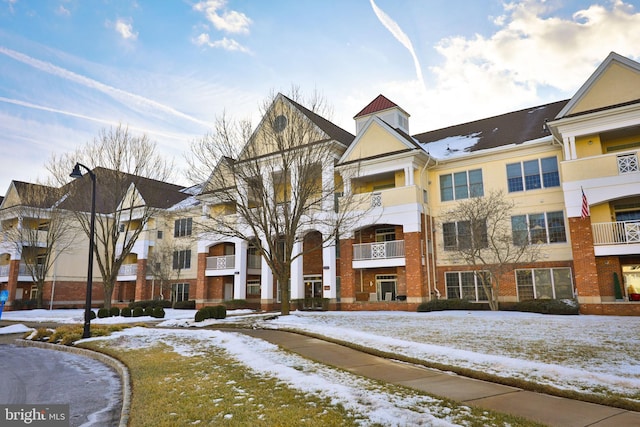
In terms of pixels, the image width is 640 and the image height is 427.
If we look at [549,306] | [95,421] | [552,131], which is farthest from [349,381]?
[552,131]

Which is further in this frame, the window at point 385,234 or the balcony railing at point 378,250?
the window at point 385,234

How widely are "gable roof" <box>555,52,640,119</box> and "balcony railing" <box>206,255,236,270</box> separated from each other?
24362 mm

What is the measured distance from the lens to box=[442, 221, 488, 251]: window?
2269 cm

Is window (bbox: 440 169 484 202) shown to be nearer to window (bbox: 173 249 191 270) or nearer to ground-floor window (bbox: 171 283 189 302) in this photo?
window (bbox: 173 249 191 270)

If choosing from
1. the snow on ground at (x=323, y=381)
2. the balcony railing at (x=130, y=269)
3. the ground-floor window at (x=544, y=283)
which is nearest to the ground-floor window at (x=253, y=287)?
the balcony railing at (x=130, y=269)

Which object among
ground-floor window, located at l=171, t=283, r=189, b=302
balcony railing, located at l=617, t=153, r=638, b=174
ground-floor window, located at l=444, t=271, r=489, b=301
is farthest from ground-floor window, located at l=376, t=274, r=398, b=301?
ground-floor window, located at l=171, t=283, r=189, b=302

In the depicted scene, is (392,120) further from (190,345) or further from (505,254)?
(190,345)

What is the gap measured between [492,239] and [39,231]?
1556 inches

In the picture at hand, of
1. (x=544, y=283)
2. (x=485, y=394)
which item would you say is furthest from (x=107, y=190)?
(x=544, y=283)

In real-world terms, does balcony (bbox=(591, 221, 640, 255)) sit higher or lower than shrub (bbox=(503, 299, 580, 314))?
higher

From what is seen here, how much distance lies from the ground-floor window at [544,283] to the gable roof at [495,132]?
7.70 m

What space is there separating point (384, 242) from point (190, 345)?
52.5ft

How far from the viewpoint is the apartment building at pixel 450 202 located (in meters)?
20.8

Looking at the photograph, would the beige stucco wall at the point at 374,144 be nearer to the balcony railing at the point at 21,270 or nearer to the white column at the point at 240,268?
the white column at the point at 240,268
